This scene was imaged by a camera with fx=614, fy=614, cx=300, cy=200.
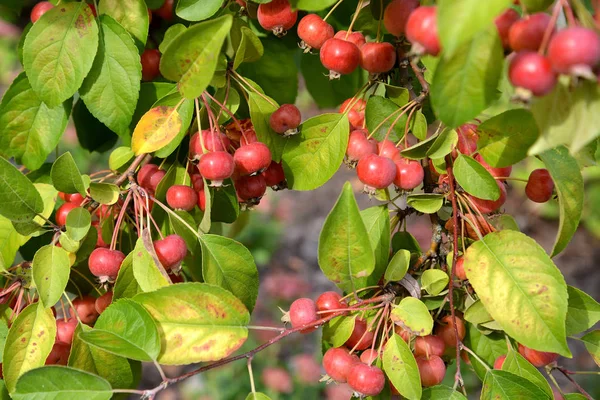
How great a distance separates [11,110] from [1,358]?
0.50 meters

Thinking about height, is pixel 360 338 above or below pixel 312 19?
below

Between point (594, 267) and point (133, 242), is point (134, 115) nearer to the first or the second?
point (133, 242)

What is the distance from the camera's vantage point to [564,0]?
27.9 inches

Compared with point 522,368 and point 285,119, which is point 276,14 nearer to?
point 285,119

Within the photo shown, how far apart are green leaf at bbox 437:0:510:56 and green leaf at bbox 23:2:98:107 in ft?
2.49

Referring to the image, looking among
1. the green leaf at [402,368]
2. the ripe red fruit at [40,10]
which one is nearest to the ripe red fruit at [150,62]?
the ripe red fruit at [40,10]

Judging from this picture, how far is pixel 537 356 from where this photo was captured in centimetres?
115

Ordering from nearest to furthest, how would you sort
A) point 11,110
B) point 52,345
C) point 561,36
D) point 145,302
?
point 561,36 < point 145,302 < point 52,345 < point 11,110

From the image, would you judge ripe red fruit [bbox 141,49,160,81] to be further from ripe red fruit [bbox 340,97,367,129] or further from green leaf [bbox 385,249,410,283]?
green leaf [bbox 385,249,410,283]

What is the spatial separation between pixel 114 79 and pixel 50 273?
39cm

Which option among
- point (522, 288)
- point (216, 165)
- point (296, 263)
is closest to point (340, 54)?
point (216, 165)

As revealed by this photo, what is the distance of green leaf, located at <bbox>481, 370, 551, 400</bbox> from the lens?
103 cm

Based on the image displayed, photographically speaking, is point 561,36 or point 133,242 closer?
point 561,36

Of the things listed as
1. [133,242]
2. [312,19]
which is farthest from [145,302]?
[312,19]
